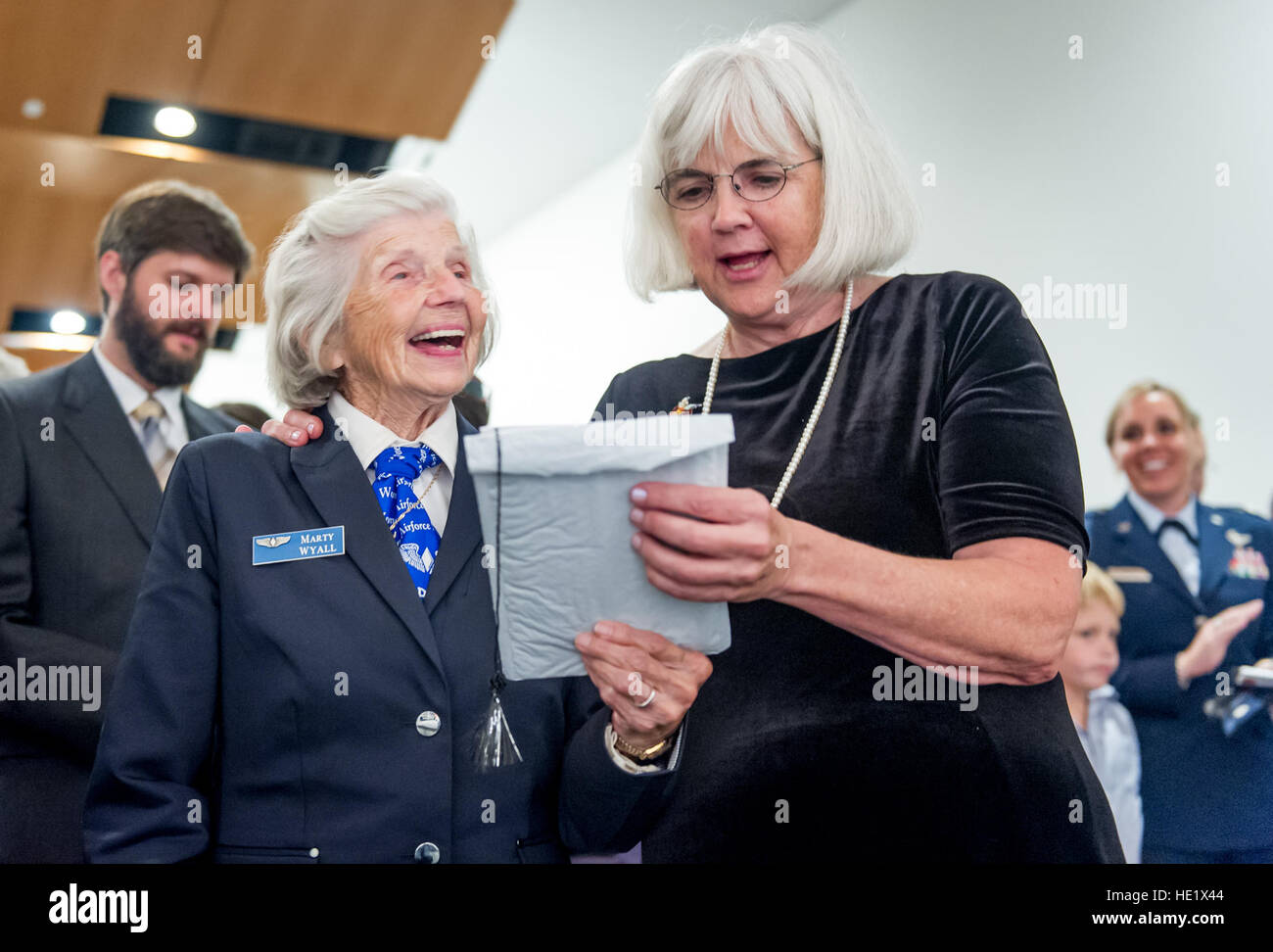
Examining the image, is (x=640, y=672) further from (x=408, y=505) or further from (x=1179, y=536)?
(x=1179, y=536)

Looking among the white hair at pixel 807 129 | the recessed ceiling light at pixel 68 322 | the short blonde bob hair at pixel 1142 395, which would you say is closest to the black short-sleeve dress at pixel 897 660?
the white hair at pixel 807 129

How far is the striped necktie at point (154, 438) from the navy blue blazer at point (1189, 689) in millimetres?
2014

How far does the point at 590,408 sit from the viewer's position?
6.45ft

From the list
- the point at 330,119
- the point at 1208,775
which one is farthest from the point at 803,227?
the point at 1208,775

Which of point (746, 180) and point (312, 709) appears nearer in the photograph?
point (312, 709)

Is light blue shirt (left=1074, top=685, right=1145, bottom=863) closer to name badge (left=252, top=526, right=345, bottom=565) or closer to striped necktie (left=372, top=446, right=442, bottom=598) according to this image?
striped necktie (left=372, top=446, right=442, bottom=598)

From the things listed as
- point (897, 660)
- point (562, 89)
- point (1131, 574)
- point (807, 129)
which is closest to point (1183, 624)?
point (1131, 574)

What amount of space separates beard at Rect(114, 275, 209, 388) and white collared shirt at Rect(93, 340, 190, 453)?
27 millimetres

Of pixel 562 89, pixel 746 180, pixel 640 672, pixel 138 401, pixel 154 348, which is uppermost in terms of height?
pixel 562 89

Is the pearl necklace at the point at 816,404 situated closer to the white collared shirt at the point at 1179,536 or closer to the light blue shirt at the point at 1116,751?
the light blue shirt at the point at 1116,751

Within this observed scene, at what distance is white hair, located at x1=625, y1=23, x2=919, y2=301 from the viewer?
170 centimetres

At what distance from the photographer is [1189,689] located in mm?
2535

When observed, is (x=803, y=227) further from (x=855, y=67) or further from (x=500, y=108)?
(x=500, y=108)

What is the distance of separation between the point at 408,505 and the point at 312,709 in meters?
0.31
